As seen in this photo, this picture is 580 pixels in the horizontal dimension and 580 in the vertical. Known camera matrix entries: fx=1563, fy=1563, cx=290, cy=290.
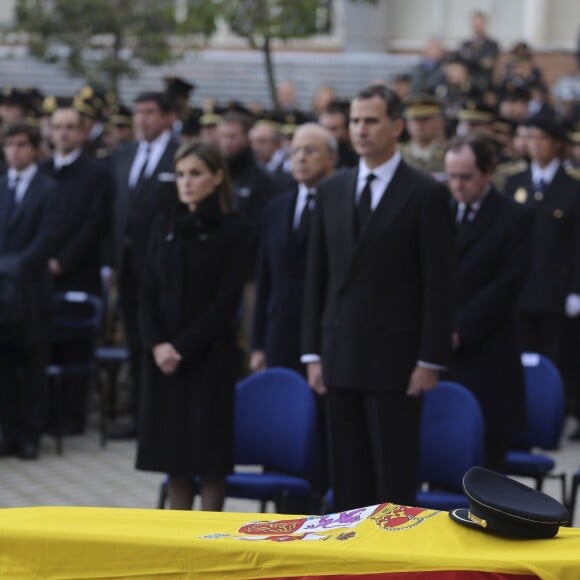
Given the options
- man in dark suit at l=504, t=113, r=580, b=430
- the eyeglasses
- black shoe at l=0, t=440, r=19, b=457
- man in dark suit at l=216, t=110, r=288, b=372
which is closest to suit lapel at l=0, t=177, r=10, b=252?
black shoe at l=0, t=440, r=19, b=457

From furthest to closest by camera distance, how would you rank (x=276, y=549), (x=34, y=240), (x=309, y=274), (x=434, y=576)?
(x=34, y=240) < (x=309, y=274) < (x=276, y=549) < (x=434, y=576)

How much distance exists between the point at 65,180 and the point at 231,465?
4139 mm

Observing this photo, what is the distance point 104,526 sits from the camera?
144 inches

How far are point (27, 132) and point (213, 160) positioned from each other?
9.88 feet

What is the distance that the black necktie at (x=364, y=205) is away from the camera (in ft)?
19.1

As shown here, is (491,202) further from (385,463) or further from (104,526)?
(104,526)

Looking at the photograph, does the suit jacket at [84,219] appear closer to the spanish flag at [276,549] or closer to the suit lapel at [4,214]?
the suit lapel at [4,214]

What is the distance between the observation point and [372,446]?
19.1ft

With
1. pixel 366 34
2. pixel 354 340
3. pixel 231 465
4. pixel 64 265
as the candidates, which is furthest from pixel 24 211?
pixel 366 34

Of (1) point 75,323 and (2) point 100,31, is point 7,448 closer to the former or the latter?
(1) point 75,323

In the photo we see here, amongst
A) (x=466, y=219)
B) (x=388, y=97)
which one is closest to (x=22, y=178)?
(x=466, y=219)

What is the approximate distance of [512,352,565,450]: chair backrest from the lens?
6863mm

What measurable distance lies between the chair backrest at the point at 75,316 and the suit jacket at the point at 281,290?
2433 millimetres

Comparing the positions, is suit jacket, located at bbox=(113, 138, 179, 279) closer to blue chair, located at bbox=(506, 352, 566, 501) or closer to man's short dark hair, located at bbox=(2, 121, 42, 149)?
man's short dark hair, located at bbox=(2, 121, 42, 149)
